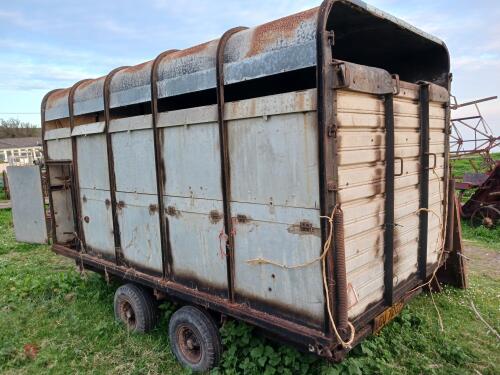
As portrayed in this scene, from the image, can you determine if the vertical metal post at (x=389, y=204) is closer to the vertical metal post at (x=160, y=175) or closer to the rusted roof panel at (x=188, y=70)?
the rusted roof panel at (x=188, y=70)

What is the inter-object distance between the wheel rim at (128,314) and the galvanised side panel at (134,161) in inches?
59.3

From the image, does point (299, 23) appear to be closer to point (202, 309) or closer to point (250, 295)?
point (250, 295)

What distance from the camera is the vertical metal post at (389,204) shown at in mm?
3119

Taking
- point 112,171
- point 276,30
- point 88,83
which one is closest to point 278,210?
point 276,30

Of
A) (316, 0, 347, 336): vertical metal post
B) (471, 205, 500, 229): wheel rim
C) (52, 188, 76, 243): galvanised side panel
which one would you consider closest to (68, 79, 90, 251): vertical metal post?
(52, 188, 76, 243): galvanised side panel

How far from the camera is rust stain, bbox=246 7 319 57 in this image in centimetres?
266

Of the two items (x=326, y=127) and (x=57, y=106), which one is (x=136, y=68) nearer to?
(x=57, y=106)

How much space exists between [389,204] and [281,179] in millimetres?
1028

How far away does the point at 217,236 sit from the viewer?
3.43m

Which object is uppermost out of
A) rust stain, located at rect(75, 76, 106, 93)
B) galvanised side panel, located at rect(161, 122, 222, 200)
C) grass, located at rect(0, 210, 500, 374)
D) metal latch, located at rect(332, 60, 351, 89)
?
rust stain, located at rect(75, 76, 106, 93)

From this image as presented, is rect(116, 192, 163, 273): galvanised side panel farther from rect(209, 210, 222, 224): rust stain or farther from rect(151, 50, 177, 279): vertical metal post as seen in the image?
rect(209, 210, 222, 224): rust stain

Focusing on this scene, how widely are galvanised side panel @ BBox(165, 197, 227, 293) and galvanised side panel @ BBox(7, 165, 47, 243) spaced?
9.76 ft

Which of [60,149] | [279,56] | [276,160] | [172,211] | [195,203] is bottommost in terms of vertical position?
[172,211]

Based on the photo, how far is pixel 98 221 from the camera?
5.02 metres
